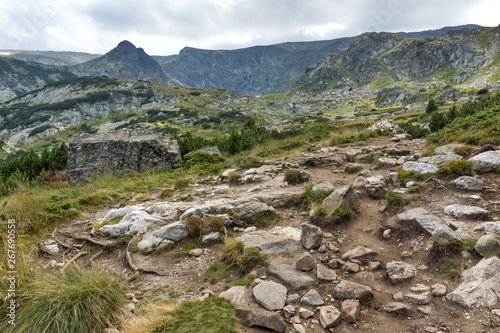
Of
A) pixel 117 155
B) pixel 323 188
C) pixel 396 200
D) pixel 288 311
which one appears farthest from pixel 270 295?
pixel 117 155

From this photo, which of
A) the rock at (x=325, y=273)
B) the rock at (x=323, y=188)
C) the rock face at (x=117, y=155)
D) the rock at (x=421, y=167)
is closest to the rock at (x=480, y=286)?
the rock at (x=325, y=273)

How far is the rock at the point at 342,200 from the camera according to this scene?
7.60 m

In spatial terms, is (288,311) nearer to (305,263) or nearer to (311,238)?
(305,263)

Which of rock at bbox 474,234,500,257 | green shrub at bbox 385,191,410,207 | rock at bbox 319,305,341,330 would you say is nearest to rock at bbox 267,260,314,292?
rock at bbox 319,305,341,330

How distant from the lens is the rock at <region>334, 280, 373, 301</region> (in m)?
4.41

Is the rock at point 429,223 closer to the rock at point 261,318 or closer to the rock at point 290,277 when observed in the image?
the rock at point 290,277

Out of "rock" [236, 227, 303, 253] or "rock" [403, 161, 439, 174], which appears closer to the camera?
"rock" [236, 227, 303, 253]

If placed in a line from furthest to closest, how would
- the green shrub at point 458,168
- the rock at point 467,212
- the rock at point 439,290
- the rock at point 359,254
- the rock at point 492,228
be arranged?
the green shrub at point 458,168 < the rock at point 467,212 < the rock at point 359,254 < the rock at point 492,228 < the rock at point 439,290

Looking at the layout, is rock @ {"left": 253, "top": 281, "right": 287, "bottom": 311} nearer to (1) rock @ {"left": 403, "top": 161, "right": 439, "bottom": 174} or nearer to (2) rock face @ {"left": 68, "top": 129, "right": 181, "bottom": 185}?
(1) rock @ {"left": 403, "top": 161, "right": 439, "bottom": 174}

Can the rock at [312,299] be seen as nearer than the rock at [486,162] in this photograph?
Yes

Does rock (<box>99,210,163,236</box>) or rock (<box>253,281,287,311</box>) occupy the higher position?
rock (<box>253,281,287,311</box>)

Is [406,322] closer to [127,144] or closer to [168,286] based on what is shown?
[168,286]

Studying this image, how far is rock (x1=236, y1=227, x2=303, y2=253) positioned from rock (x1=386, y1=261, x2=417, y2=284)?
204cm

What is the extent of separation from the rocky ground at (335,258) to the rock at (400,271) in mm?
A: 18
